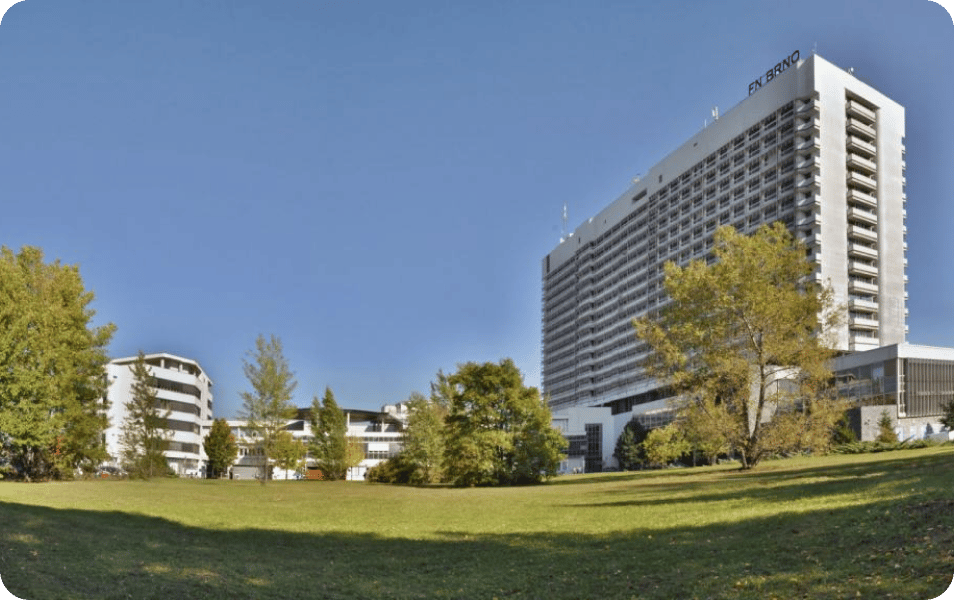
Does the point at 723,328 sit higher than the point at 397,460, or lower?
higher

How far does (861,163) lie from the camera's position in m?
124

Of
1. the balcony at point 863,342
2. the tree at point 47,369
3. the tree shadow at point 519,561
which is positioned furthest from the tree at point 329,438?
the balcony at point 863,342

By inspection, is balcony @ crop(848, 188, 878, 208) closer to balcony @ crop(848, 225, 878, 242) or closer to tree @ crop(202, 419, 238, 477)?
balcony @ crop(848, 225, 878, 242)

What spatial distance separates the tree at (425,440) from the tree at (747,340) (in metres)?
26.9

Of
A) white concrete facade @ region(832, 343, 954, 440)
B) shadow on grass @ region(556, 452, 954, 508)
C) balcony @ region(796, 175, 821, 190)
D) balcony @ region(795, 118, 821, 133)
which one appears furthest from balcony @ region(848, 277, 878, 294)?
shadow on grass @ region(556, 452, 954, 508)

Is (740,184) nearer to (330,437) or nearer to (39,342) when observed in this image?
(330,437)

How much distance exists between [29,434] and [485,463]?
93.3ft

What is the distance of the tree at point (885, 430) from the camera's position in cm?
6970

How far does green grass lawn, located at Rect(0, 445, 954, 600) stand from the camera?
14.5m

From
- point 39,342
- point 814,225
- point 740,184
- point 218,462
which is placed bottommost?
point 218,462

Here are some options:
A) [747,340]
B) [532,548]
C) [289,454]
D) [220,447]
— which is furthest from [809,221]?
[532,548]

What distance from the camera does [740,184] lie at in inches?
5364

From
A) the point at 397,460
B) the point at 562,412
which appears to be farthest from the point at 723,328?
the point at 562,412

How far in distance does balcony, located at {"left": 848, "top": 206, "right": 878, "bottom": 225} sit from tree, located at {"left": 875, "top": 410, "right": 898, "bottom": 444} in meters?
43.2
